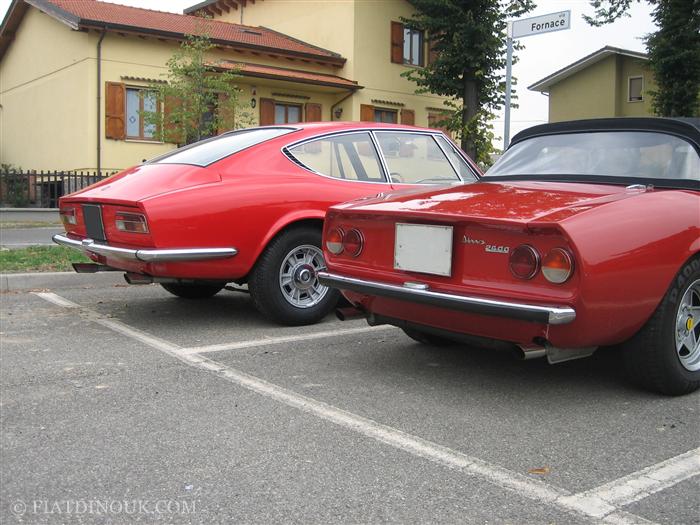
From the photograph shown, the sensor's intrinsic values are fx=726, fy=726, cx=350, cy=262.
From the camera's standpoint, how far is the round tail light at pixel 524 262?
3336 mm

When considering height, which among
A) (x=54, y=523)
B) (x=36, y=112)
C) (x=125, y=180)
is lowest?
(x=54, y=523)

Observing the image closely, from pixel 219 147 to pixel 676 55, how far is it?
22.9 meters

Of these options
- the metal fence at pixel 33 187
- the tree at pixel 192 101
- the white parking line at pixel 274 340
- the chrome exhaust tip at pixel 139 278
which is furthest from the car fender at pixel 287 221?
the metal fence at pixel 33 187

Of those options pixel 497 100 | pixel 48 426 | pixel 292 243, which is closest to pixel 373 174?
pixel 292 243

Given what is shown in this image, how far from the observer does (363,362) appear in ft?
14.8

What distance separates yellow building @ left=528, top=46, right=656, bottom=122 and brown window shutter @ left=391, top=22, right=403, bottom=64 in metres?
13.4

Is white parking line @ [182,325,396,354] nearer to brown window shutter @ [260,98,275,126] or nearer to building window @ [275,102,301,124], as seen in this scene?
brown window shutter @ [260,98,275,126]

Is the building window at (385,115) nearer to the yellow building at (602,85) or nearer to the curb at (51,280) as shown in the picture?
the yellow building at (602,85)

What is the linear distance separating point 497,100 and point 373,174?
18.5 meters

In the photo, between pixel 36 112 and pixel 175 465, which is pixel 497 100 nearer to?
pixel 36 112

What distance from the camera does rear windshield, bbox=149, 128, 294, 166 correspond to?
552 centimetres

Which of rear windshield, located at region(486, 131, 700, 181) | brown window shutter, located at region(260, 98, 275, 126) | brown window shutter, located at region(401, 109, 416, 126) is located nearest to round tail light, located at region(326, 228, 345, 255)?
rear windshield, located at region(486, 131, 700, 181)

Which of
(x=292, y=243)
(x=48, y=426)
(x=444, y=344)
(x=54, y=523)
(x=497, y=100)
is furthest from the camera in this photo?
(x=497, y=100)

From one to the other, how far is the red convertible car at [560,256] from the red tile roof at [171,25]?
17887 millimetres
